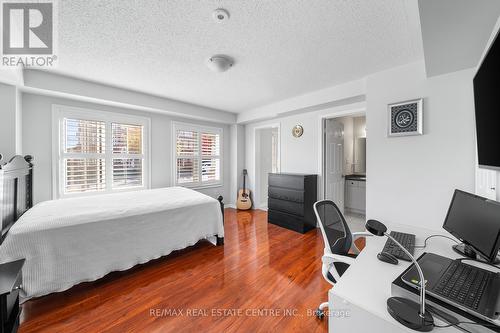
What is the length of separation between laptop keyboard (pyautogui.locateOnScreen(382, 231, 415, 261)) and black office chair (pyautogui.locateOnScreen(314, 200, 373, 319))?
207mm

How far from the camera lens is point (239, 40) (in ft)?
6.25

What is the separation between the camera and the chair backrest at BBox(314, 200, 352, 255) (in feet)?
5.00

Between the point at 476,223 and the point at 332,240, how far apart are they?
2.66 ft

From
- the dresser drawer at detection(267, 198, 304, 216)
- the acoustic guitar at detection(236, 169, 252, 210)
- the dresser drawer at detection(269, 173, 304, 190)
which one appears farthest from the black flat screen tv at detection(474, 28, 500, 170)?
the acoustic guitar at detection(236, 169, 252, 210)

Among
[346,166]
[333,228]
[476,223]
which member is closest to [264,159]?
[346,166]

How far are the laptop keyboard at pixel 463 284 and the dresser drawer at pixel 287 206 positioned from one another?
8.41 feet

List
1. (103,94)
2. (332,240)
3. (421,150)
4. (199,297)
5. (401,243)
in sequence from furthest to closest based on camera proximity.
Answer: (103,94)
(421,150)
(199,297)
(332,240)
(401,243)

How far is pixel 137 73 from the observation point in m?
2.64

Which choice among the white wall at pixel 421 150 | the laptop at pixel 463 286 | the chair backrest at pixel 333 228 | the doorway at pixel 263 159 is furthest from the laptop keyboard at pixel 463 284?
the doorway at pixel 263 159

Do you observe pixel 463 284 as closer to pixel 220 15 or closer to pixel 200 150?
pixel 220 15

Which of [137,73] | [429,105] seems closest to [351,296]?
[429,105]

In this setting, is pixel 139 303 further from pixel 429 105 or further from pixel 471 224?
pixel 429 105

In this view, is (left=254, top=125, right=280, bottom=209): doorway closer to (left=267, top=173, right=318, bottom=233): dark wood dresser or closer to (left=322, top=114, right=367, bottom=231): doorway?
(left=267, top=173, right=318, bottom=233): dark wood dresser

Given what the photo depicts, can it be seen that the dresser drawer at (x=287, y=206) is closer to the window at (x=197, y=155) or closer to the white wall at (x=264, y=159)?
the white wall at (x=264, y=159)
